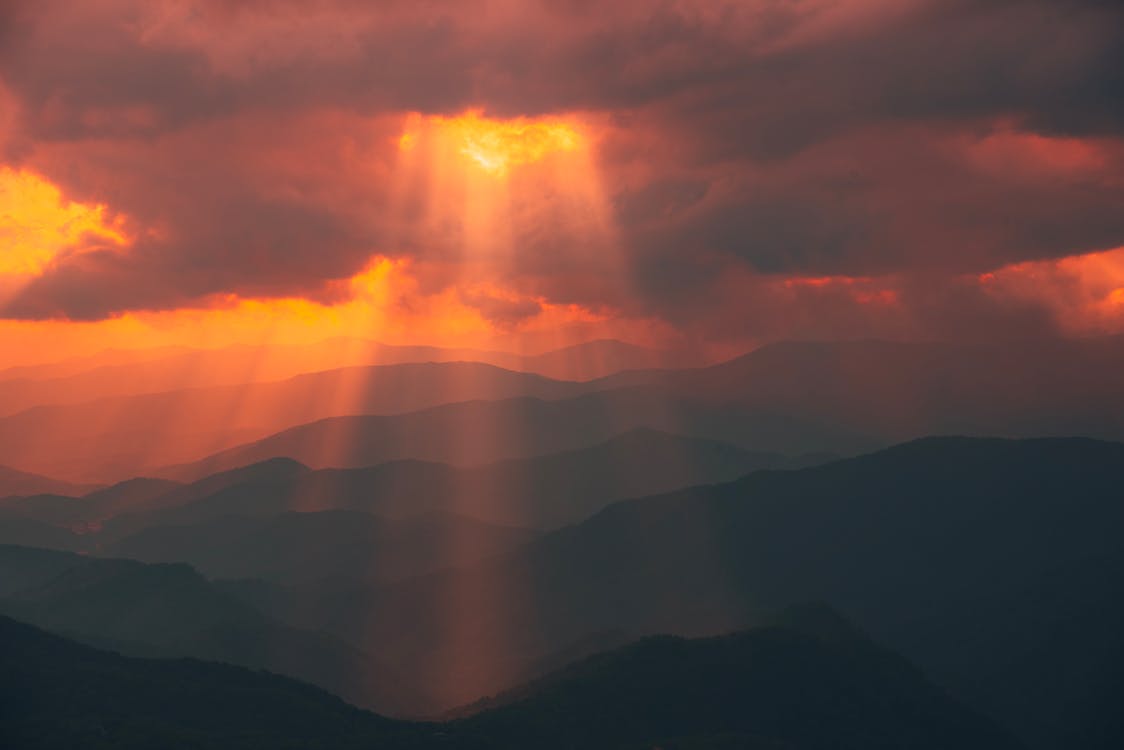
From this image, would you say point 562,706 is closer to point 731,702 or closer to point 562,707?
point 562,707

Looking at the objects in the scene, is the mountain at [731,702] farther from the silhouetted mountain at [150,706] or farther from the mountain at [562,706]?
the silhouetted mountain at [150,706]

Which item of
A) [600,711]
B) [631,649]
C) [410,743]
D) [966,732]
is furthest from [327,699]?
[966,732]

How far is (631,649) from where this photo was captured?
189m

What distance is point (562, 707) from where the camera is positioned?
166375 mm

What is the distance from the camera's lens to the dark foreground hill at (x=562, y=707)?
136 meters

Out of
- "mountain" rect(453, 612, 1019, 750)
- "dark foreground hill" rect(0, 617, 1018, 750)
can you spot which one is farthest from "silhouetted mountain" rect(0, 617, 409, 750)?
"mountain" rect(453, 612, 1019, 750)

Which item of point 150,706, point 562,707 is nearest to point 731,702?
point 562,707

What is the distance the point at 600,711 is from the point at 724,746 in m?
29.0

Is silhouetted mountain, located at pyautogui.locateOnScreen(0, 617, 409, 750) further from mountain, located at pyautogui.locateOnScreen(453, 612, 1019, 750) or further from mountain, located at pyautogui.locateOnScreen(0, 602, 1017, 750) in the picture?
mountain, located at pyautogui.locateOnScreen(453, 612, 1019, 750)

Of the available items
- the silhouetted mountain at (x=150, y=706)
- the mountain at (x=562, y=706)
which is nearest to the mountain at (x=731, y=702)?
the mountain at (x=562, y=706)

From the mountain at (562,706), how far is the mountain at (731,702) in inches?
10.2

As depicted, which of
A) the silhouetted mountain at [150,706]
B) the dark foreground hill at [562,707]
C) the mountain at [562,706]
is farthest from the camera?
the mountain at [562,706]

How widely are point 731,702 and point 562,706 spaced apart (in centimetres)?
3143

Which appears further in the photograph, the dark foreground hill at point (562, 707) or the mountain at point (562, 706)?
the mountain at point (562, 706)
